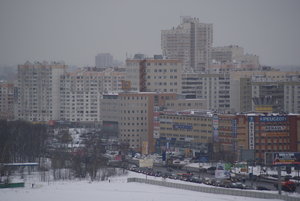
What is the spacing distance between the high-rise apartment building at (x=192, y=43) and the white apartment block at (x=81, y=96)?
14.4m

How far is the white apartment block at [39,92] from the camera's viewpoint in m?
53.8

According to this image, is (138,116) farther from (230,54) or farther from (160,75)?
(230,54)

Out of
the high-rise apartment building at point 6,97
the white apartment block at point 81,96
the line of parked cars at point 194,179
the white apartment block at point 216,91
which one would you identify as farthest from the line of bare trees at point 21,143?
the high-rise apartment building at point 6,97

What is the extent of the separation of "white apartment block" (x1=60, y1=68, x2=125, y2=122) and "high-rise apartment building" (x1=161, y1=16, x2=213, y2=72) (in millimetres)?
14416

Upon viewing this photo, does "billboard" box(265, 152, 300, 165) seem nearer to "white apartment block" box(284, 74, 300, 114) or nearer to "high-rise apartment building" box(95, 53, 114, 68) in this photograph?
"white apartment block" box(284, 74, 300, 114)

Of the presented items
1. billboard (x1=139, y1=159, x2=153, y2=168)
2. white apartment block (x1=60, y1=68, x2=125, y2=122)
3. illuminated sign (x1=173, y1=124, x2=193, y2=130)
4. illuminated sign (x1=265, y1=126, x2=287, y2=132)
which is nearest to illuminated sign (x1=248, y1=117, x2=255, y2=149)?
illuminated sign (x1=265, y1=126, x2=287, y2=132)

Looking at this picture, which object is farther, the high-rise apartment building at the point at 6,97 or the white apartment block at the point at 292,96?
the high-rise apartment building at the point at 6,97

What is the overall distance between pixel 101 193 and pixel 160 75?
17288 millimetres

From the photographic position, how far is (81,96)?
5328 cm

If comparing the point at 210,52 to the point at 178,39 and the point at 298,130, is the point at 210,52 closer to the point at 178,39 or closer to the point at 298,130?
the point at 178,39

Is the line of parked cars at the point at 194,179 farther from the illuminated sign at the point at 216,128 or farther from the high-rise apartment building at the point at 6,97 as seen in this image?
the high-rise apartment building at the point at 6,97

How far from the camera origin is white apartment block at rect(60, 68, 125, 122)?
52.9 meters

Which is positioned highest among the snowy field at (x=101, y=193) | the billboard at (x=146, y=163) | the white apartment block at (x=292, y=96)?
the white apartment block at (x=292, y=96)

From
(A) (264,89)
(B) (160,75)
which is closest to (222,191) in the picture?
(B) (160,75)
